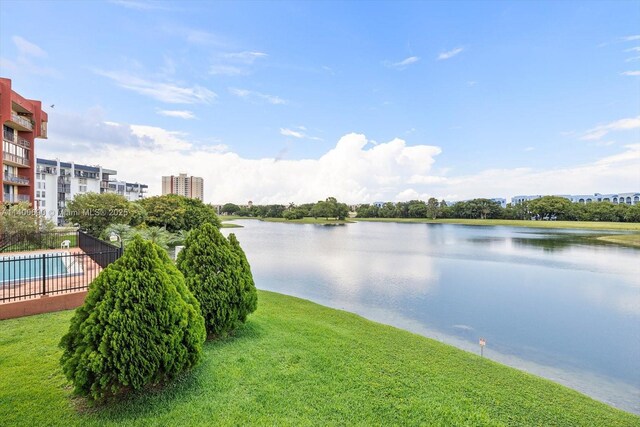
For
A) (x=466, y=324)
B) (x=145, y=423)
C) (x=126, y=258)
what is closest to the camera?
(x=145, y=423)

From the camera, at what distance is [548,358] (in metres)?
8.27

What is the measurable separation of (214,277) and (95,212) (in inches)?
855

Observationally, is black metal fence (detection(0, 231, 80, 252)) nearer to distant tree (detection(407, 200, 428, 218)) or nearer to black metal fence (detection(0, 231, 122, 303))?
black metal fence (detection(0, 231, 122, 303))

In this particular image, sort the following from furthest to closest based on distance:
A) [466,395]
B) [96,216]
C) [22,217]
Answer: [96,216]
[22,217]
[466,395]

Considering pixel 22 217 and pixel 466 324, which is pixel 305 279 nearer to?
pixel 466 324

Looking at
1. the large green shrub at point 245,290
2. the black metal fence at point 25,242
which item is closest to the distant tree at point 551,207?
the large green shrub at point 245,290

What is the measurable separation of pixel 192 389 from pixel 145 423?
2.49 feet

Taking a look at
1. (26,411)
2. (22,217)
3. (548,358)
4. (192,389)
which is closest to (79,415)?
(26,411)

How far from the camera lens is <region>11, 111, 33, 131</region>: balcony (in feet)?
73.3

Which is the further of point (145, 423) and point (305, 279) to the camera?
point (305, 279)

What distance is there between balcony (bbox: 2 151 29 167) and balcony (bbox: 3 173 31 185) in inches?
35.5

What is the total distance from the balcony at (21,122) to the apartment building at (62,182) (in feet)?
57.9

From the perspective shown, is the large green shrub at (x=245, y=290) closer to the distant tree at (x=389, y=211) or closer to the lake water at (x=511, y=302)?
the lake water at (x=511, y=302)

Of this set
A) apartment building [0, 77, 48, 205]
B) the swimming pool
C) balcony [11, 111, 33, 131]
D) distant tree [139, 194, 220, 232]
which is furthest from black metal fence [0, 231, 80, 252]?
distant tree [139, 194, 220, 232]
